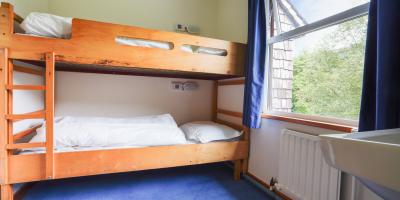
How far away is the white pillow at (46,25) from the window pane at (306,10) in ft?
5.96

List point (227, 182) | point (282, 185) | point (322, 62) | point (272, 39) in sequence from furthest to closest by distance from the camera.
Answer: point (227, 182), point (272, 39), point (282, 185), point (322, 62)

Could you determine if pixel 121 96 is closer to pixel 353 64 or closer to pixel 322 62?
pixel 322 62

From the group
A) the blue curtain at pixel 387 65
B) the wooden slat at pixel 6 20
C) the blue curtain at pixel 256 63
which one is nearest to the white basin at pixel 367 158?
the blue curtain at pixel 387 65

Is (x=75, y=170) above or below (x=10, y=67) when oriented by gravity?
below

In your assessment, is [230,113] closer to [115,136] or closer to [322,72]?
[322,72]

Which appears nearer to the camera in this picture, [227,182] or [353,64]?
[353,64]

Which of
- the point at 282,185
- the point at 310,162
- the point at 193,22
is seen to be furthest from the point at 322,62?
the point at 193,22

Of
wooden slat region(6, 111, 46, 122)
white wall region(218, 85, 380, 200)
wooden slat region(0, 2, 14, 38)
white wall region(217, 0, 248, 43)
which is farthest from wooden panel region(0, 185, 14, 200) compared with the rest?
white wall region(217, 0, 248, 43)

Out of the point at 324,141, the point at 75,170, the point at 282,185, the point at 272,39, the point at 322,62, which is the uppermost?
the point at 272,39

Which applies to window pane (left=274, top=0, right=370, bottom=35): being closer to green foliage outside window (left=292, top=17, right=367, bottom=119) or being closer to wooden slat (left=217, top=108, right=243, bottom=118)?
green foliage outside window (left=292, top=17, right=367, bottom=119)

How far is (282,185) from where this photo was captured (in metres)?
1.62

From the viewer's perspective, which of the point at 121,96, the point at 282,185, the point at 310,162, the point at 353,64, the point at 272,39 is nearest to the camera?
the point at 353,64

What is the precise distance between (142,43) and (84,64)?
0.49m

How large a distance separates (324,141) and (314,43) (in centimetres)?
119
